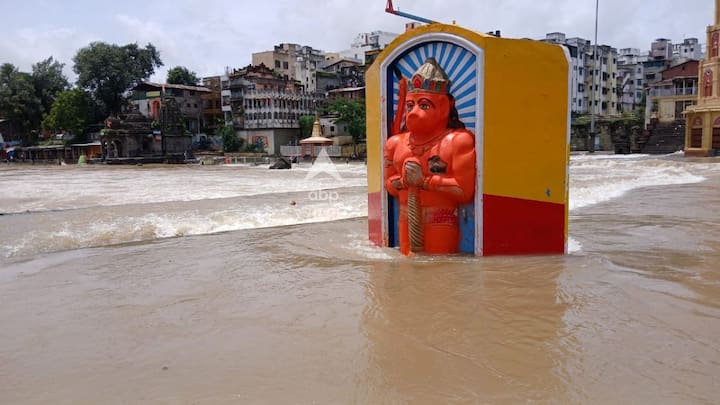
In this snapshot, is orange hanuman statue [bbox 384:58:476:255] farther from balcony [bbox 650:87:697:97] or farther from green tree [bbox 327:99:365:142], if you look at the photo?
balcony [bbox 650:87:697:97]

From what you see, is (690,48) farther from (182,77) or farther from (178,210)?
(178,210)

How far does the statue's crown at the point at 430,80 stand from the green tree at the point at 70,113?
62478mm

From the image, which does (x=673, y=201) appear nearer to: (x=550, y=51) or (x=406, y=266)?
(x=550, y=51)

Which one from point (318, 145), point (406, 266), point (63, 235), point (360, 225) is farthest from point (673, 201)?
point (318, 145)

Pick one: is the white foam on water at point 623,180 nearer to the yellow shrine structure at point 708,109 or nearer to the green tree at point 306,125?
the yellow shrine structure at point 708,109

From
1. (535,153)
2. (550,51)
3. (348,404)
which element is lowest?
(348,404)

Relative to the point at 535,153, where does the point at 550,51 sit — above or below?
above

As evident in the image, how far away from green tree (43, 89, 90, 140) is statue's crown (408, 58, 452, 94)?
2460 inches

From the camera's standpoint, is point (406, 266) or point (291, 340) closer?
point (291, 340)

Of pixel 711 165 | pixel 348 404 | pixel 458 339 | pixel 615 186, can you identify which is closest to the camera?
pixel 348 404

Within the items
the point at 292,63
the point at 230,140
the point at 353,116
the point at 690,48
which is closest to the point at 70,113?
the point at 230,140

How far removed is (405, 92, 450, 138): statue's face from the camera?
6.65 meters

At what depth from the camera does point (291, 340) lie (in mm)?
4352

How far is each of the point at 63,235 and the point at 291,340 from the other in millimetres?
7548
